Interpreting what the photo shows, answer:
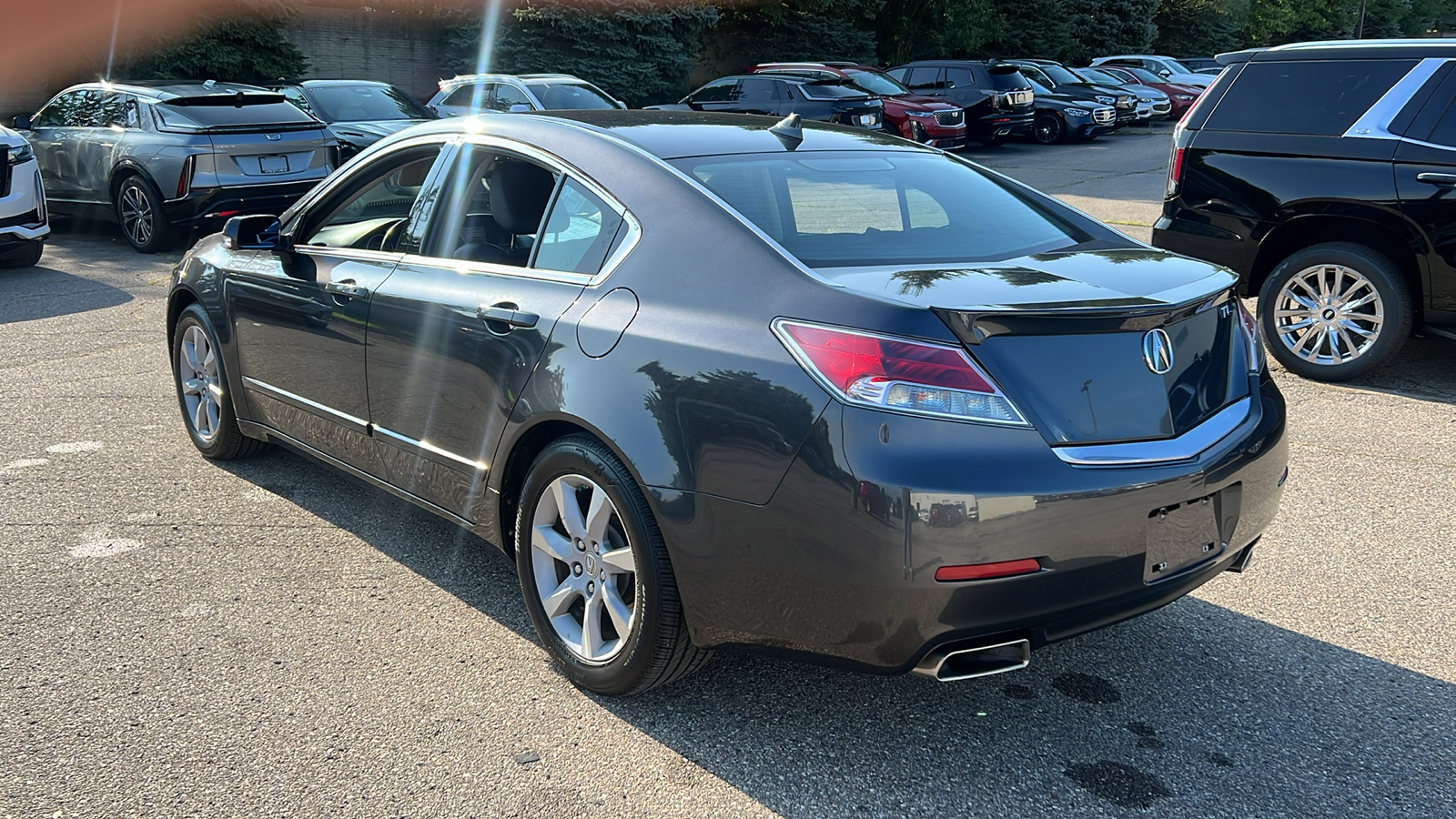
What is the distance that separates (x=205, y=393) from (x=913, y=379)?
12.6 feet

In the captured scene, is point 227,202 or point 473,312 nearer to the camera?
point 473,312

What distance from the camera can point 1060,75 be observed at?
2820 cm

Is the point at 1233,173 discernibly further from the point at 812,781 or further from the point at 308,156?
the point at 308,156

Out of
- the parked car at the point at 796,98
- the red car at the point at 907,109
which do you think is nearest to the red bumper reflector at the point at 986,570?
the parked car at the point at 796,98

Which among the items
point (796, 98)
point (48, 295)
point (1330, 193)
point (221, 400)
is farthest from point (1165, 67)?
point (221, 400)

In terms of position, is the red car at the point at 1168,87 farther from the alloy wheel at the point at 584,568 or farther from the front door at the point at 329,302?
the alloy wheel at the point at 584,568

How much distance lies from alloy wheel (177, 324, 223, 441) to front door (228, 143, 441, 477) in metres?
0.43

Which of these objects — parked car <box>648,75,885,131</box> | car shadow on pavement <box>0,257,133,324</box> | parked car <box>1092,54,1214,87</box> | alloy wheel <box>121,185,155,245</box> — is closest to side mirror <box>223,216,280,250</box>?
car shadow on pavement <box>0,257,133,324</box>

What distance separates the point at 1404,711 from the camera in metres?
3.34

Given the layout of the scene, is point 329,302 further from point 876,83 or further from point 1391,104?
point 876,83

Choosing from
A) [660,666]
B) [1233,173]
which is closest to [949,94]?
[1233,173]

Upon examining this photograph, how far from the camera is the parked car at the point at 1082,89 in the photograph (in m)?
26.8

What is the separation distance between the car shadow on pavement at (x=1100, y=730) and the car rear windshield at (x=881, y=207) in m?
1.15

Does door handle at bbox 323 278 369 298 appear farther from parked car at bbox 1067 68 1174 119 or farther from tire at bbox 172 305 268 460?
parked car at bbox 1067 68 1174 119
